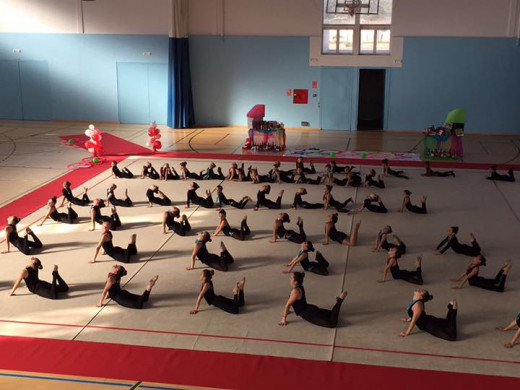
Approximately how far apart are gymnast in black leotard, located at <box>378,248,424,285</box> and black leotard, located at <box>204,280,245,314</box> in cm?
282

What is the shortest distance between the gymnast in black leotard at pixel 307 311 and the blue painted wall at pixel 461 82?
60.2 ft

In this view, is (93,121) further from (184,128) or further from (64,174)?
(64,174)

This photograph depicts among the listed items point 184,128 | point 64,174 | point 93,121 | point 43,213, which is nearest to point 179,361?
point 43,213

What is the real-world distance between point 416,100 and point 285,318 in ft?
61.4

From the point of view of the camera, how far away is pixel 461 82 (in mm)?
25312

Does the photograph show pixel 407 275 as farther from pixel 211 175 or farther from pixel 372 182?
pixel 211 175

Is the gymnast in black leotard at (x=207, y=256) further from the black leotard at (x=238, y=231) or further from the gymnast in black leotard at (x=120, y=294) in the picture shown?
the gymnast in black leotard at (x=120, y=294)

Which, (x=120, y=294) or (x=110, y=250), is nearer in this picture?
(x=120, y=294)

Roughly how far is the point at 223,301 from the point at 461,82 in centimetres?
1936

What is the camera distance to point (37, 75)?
1107 inches

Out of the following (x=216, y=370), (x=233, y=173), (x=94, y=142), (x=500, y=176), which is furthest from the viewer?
(x=94, y=142)

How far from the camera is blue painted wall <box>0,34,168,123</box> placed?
27.2 metres

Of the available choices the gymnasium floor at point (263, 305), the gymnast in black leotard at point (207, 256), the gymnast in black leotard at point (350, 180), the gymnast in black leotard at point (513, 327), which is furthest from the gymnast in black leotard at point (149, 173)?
the gymnast in black leotard at point (513, 327)

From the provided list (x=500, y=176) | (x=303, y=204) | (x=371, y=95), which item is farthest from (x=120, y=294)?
(x=371, y=95)
